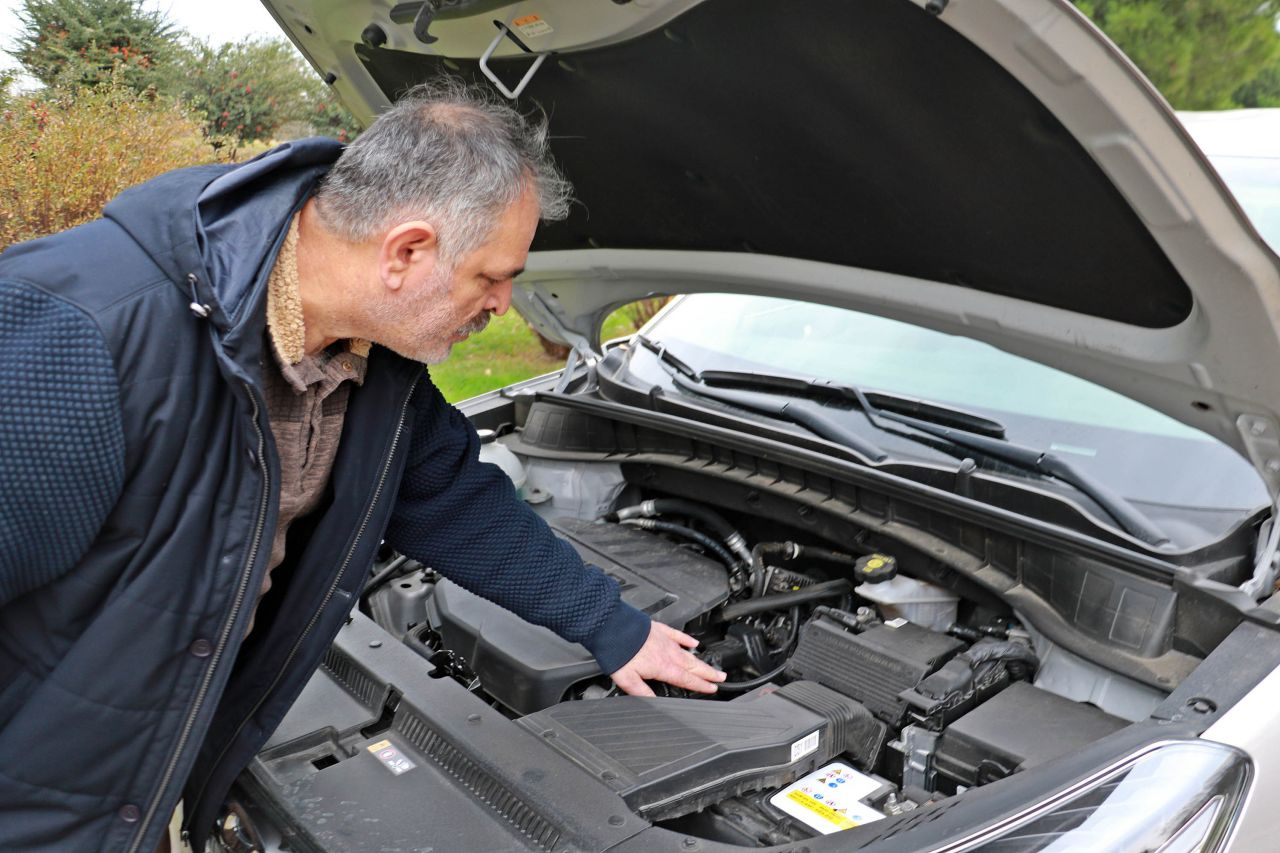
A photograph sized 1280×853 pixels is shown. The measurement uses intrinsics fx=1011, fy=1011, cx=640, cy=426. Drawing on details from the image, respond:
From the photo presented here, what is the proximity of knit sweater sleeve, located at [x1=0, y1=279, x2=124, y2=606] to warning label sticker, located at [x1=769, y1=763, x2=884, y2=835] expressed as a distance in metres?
1.18

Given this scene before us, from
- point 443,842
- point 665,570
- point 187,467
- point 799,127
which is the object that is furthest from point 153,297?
point 665,570

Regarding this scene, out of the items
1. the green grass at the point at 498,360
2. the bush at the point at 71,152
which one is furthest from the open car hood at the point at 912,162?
the green grass at the point at 498,360

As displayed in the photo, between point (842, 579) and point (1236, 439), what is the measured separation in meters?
0.87

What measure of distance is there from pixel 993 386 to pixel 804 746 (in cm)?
99

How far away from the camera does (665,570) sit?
237 cm

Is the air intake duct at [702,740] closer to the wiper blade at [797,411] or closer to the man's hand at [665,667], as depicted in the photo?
the man's hand at [665,667]

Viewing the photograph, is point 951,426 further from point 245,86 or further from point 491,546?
point 245,86

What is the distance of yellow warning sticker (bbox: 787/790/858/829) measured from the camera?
163 centimetres

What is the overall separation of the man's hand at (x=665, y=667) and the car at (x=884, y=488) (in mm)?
73

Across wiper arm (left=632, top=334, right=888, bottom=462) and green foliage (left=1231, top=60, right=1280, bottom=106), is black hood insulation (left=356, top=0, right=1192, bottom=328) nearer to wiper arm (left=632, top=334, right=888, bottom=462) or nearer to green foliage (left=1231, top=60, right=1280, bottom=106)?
wiper arm (left=632, top=334, right=888, bottom=462)

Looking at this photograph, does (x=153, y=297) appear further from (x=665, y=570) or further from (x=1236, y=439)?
(x=1236, y=439)

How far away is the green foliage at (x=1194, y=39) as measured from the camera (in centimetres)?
937

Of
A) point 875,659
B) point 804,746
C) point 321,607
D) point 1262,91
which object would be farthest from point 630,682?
point 1262,91

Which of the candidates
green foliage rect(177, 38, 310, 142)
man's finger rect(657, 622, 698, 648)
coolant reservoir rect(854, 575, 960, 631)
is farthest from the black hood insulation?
green foliage rect(177, 38, 310, 142)
